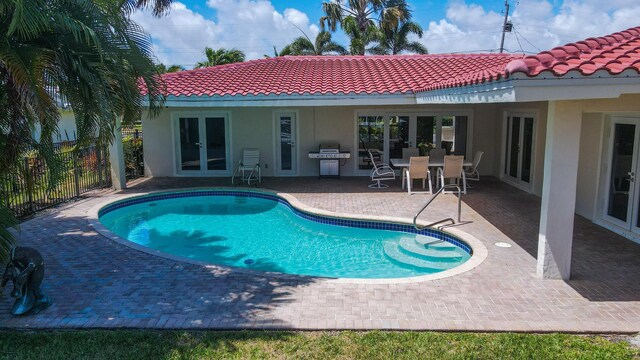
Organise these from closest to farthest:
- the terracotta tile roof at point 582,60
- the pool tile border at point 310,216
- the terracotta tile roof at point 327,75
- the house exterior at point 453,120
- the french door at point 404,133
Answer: the terracotta tile roof at point 582,60
the house exterior at point 453,120
the pool tile border at point 310,216
the terracotta tile roof at point 327,75
the french door at point 404,133

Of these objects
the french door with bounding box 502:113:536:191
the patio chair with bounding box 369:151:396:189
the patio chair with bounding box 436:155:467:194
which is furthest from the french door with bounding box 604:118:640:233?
the patio chair with bounding box 369:151:396:189

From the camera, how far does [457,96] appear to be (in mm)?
9375

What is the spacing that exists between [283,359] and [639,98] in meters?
7.38

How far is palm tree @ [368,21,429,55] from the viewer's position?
41.1 metres

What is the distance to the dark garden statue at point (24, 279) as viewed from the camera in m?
5.89

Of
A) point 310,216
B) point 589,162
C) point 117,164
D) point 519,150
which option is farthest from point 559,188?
point 117,164

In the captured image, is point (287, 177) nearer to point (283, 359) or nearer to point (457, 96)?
point (457, 96)

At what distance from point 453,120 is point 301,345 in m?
13.6

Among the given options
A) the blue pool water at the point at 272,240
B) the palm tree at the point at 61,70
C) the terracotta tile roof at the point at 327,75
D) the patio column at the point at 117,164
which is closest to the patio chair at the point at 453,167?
the terracotta tile roof at the point at 327,75

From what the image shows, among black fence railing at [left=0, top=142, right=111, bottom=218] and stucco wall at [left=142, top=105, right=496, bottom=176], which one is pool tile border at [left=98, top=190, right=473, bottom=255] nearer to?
black fence railing at [left=0, top=142, right=111, bottom=218]

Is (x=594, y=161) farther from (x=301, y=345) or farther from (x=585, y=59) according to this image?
(x=301, y=345)

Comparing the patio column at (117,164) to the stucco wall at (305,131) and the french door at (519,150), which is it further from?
the french door at (519,150)

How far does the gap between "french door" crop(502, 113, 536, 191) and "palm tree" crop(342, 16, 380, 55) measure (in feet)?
81.2

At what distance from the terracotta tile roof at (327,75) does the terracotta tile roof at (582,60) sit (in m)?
5.28
